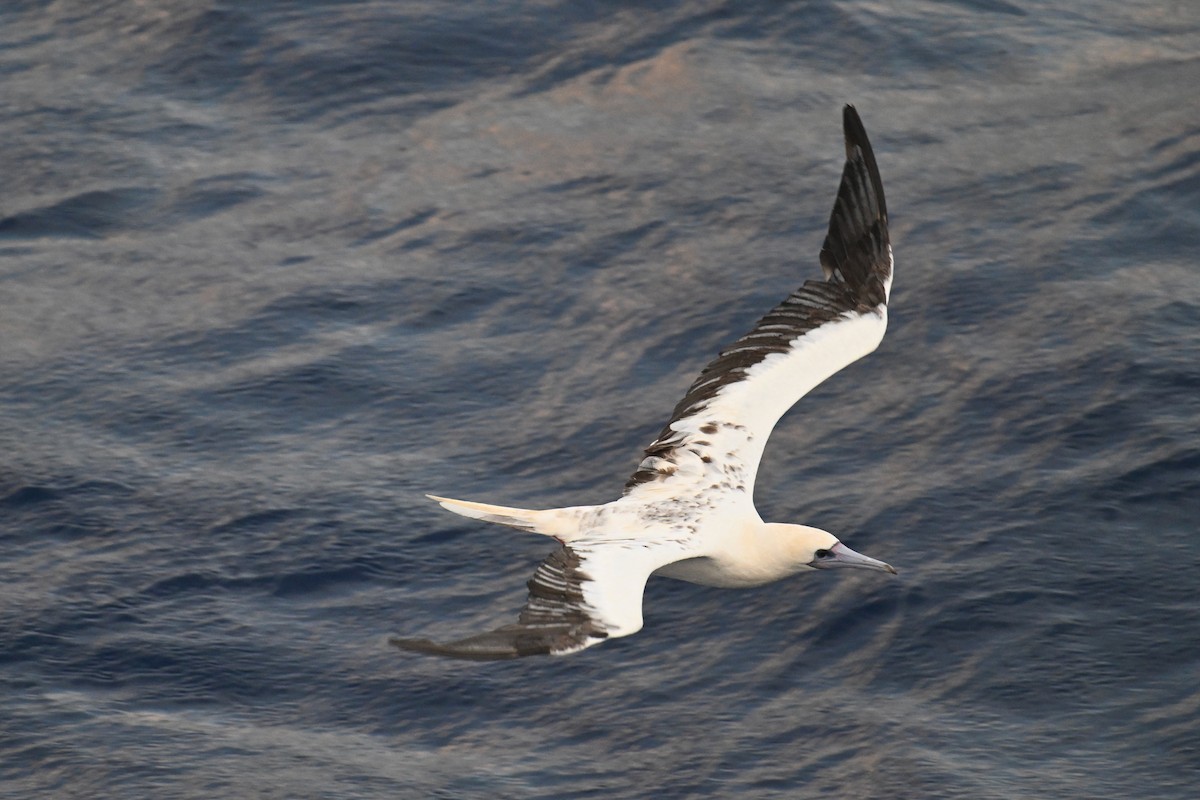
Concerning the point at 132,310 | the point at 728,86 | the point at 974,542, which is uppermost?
the point at 728,86

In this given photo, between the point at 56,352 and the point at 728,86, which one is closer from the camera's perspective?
the point at 56,352

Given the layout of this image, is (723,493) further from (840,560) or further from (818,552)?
(840,560)

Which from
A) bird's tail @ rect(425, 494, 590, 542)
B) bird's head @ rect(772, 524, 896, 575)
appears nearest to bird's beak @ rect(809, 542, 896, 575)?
bird's head @ rect(772, 524, 896, 575)

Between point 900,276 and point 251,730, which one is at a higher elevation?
point 900,276

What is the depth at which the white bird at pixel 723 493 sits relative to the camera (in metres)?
8.24

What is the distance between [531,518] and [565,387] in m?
3.34

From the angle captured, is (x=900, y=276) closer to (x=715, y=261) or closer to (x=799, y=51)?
(x=715, y=261)

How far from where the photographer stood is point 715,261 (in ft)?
43.5

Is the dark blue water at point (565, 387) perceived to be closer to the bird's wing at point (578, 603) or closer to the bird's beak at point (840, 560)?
the bird's beak at point (840, 560)

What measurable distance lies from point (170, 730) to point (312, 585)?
4.24 ft

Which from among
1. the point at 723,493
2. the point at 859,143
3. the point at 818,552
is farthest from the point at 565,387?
the point at 818,552

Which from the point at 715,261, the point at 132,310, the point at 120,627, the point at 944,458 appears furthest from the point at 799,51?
the point at 120,627

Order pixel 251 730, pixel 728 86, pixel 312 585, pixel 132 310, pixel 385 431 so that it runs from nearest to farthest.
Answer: pixel 251 730 < pixel 312 585 < pixel 385 431 < pixel 132 310 < pixel 728 86

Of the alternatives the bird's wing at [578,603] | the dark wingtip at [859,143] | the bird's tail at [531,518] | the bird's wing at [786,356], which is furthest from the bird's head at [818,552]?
the dark wingtip at [859,143]
